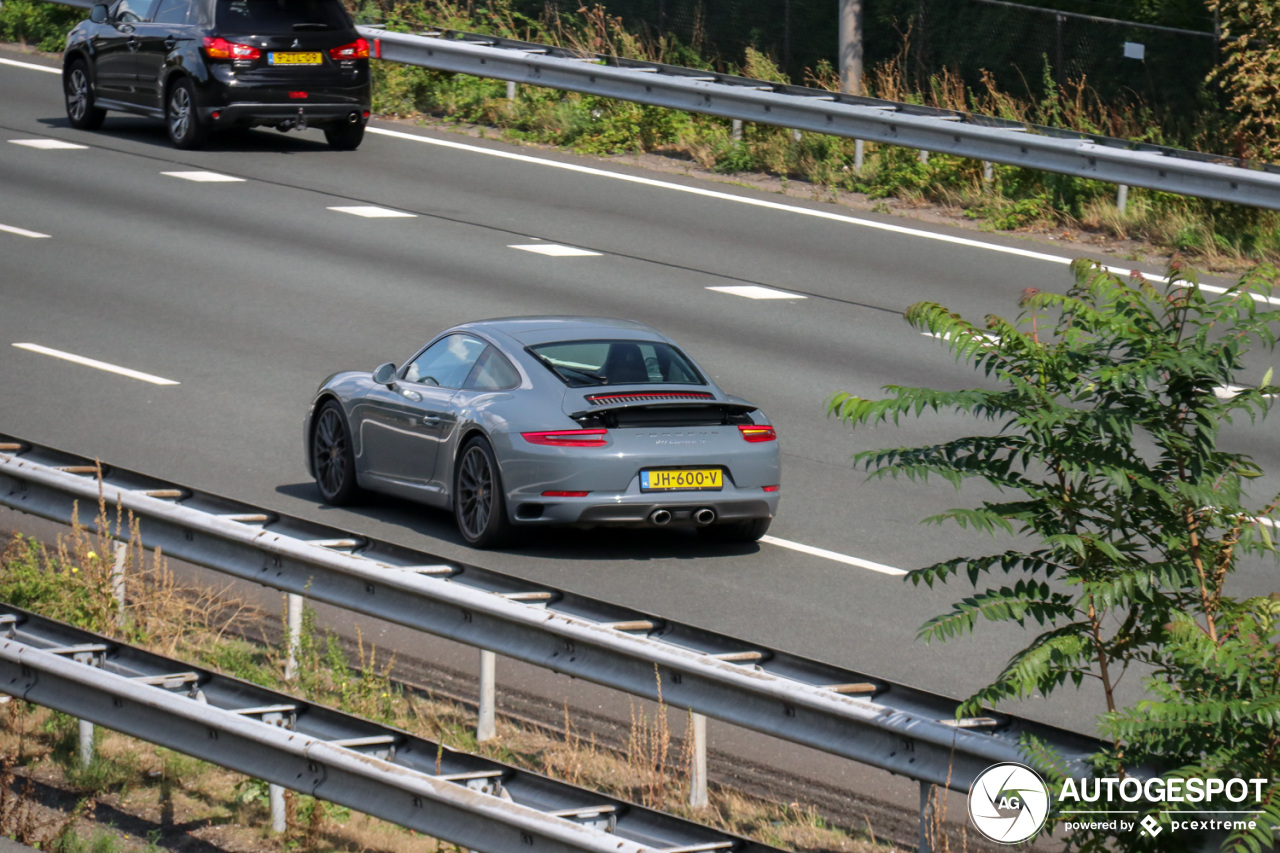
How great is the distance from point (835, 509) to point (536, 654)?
5.81 meters

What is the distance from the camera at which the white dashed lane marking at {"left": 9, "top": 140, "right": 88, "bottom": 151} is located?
24.4m

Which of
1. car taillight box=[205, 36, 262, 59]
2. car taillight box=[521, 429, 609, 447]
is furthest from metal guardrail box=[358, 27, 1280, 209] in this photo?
car taillight box=[521, 429, 609, 447]

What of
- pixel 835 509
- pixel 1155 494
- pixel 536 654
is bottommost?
pixel 835 509

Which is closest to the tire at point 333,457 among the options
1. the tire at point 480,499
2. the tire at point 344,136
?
the tire at point 480,499

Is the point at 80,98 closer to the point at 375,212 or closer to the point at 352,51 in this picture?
the point at 352,51

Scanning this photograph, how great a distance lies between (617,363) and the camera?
464 inches

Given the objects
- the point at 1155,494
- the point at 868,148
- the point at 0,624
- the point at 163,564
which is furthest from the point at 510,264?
the point at 1155,494

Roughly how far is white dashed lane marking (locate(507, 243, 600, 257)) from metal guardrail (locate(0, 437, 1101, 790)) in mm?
10989

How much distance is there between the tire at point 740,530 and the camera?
1168 cm

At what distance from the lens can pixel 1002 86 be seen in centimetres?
3005

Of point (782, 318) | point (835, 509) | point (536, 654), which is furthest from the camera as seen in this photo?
point (782, 318)

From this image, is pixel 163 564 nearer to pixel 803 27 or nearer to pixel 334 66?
pixel 334 66

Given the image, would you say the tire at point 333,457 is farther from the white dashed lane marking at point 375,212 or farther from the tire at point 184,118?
the tire at point 184,118

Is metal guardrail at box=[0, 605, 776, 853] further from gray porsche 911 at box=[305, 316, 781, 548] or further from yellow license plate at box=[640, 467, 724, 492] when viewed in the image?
yellow license plate at box=[640, 467, 724, 492]
